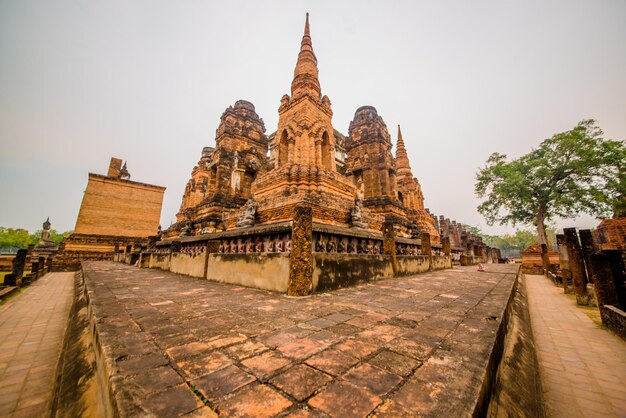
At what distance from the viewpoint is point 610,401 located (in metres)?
2.14

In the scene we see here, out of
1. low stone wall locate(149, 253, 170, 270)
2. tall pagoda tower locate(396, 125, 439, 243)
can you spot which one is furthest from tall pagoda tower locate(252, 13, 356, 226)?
tall pagoda tower locate(396, 125, 439, 243)

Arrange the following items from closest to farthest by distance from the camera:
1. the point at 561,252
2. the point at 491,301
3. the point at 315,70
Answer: the point at 491,301
the point at 561,252
the point at 315,70

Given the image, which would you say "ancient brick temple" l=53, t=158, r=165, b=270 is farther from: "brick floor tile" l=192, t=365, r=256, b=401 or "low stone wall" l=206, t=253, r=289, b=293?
"brick floor tile" l=192, t=365, r=256, b=401

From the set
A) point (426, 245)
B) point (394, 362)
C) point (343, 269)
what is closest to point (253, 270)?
point (343, 269)

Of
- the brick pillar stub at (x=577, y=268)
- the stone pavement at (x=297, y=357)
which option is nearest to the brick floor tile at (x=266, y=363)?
the stone pavement at (x=297, y=357)

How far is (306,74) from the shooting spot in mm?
10523

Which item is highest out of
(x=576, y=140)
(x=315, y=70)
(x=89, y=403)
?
(x=576, y=140)

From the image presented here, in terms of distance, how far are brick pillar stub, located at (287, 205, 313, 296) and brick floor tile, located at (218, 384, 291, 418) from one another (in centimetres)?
250

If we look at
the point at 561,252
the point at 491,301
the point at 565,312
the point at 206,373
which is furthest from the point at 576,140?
the point at 206,373

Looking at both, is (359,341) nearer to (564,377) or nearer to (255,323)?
(255,323)

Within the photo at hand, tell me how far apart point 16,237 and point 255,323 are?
62.8 meters

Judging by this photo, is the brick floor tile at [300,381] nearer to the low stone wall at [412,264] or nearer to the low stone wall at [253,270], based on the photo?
the low stone wall at [253,270]

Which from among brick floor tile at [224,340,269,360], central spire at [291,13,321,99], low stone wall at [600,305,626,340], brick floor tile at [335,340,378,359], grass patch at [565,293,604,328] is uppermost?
central spire at [291,13,321,99]

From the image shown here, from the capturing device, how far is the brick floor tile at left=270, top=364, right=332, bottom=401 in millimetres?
1179
